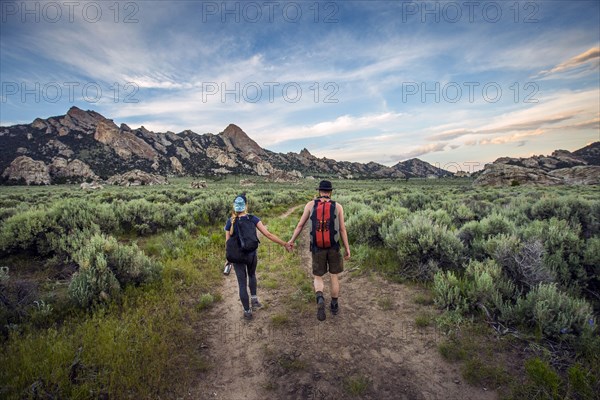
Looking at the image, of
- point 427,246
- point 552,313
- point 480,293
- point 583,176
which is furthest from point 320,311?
point 583,176

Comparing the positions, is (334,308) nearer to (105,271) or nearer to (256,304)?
(256,304)

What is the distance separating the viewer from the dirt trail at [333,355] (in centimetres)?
335

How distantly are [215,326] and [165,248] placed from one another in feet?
14.5

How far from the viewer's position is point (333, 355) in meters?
3.99

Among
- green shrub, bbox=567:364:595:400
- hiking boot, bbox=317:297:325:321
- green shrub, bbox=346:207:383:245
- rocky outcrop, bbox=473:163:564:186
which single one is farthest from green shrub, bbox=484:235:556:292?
rocky outcrop, bbox=473:163:564:186

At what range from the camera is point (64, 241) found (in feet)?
22.4

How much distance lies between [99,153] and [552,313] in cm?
12608

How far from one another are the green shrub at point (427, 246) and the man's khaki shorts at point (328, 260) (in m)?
2.37

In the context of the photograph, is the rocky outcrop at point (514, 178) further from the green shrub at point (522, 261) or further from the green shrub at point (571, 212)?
the green shrub at point (522, 261)

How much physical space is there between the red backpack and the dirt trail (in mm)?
1474

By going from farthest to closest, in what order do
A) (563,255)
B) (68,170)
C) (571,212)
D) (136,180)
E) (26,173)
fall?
(68,170) → (26,173) → (136,180) → (571,212) → (563,255)

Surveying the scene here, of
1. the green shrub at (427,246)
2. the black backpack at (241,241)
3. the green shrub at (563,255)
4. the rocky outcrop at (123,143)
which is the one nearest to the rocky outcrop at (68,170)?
the rocky outcrop at (123,143)

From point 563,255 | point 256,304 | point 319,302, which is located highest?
point 563,255

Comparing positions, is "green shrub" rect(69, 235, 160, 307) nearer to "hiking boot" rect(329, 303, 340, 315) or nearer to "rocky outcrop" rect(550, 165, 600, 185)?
"hiking boot" rect(329, 303, 340, 315)
